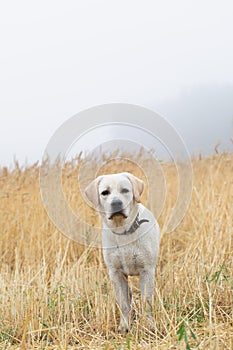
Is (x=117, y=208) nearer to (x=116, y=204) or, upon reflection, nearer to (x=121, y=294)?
(x=116, y=204)

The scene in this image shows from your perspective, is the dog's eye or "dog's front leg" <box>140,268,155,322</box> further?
"dog's front leg" <box>140,268,155,322</box>

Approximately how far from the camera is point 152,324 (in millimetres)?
2820

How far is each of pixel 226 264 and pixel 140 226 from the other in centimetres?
111

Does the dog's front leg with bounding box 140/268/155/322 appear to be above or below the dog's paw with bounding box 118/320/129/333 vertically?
above

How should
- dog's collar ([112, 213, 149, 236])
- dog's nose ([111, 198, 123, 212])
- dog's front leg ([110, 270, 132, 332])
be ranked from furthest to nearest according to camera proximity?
dog's front leg ([110, 270, 132, 332]) < dog's collar ([112, 213, 149, 236]) < dog's nose ([111, 198, 123, 212])

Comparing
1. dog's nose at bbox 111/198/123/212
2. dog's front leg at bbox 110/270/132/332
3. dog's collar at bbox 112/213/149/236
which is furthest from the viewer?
dog's front leg at bbox 110/270/132/332

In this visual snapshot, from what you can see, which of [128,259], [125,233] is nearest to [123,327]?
[128,259]

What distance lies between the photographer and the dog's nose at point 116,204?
2.70 meters

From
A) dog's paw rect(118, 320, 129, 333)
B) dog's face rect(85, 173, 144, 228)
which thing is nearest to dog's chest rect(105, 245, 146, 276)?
dog's face rect(85, 173, 144, 228)

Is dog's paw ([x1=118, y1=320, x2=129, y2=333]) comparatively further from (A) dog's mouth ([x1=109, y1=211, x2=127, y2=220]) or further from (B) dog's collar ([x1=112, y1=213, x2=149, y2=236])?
(A) dog's mouth ([x1=109, y1=211, x2=127, y2=220])

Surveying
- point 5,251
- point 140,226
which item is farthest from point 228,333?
point 5,251

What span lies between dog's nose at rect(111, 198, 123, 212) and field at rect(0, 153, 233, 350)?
0.59 m

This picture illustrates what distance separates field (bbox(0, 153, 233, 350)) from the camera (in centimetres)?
276

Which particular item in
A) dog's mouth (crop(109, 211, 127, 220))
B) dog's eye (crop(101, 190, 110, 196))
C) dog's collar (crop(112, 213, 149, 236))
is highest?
dog's eye (crop(101, 190, 110, 196))
